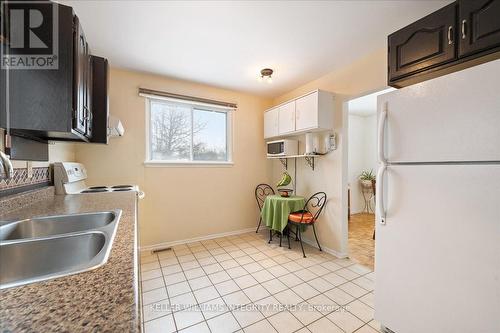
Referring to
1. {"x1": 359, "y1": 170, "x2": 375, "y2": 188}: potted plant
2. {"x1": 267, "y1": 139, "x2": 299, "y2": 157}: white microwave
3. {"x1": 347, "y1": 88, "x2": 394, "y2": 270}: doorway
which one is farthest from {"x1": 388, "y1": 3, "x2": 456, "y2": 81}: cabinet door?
{"x1": 359, "y1": 170, "x2": 375, "y2": 188}: potted plant

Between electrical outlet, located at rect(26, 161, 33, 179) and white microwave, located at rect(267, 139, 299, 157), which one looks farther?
white microwave, located at rect(267, 139, 299, 157)

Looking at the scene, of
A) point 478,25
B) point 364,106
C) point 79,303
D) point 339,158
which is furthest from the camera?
point 364,106

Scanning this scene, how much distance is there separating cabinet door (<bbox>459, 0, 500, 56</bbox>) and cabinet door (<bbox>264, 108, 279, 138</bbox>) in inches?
91.3

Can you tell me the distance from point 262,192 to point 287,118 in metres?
1.49

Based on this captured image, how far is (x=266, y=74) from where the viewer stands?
2.91 m

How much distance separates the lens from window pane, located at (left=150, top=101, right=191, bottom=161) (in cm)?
315

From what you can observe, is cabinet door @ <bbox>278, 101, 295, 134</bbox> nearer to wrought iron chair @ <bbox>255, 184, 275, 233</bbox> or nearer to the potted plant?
wrought iron chair @ <bbox>255, 184, 275, 233</bbox>

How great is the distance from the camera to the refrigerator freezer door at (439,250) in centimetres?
107

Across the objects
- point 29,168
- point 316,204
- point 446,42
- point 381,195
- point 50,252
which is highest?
point 446,42

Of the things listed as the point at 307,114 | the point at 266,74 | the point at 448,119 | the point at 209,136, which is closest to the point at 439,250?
the point at 448,119

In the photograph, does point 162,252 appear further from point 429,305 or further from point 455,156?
point 455,156

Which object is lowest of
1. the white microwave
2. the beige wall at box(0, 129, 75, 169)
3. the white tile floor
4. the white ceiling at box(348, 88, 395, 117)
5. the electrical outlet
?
the white tile floor

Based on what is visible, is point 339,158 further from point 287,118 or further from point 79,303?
point 79,303

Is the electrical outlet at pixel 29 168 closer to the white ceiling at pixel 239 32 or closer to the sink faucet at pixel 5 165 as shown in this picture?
the sink faucet at pixel 5 165
